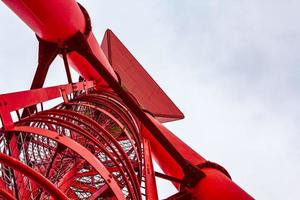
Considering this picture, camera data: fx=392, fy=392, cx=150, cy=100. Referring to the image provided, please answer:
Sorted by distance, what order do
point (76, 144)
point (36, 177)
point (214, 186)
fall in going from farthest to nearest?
point (214, 186) → point (76, 144) → point (36, 177)

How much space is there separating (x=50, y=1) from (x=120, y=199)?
3.37 m

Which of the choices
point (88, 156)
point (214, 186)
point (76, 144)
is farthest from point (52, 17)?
point (214, 186)

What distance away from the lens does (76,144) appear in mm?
5773

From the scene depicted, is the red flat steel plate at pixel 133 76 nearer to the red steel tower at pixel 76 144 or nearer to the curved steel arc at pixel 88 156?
the red steel tower at pixel 76 144

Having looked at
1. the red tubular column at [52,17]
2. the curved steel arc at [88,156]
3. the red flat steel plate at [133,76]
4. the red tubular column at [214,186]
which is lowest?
the red tubular column at [214,186]

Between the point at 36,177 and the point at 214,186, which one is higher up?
the point at 36,177

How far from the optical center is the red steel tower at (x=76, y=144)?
5.86 meters

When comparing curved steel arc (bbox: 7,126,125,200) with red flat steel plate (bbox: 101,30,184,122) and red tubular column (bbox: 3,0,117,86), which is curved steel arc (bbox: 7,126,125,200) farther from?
red flat steel plate (bbox: 101,30,184,122)

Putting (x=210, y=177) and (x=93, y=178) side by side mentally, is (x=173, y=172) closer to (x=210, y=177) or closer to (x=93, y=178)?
(x=93, y=178)

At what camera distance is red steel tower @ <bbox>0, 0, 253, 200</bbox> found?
19.2 feet

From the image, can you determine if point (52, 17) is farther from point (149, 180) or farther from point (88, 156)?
point (149, 180)

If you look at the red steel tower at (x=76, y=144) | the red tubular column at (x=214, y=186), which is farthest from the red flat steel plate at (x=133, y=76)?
the red tubular column at (x=214, y=186)

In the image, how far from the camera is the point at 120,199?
499cm

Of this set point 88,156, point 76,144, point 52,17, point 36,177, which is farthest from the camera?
point 52,17
